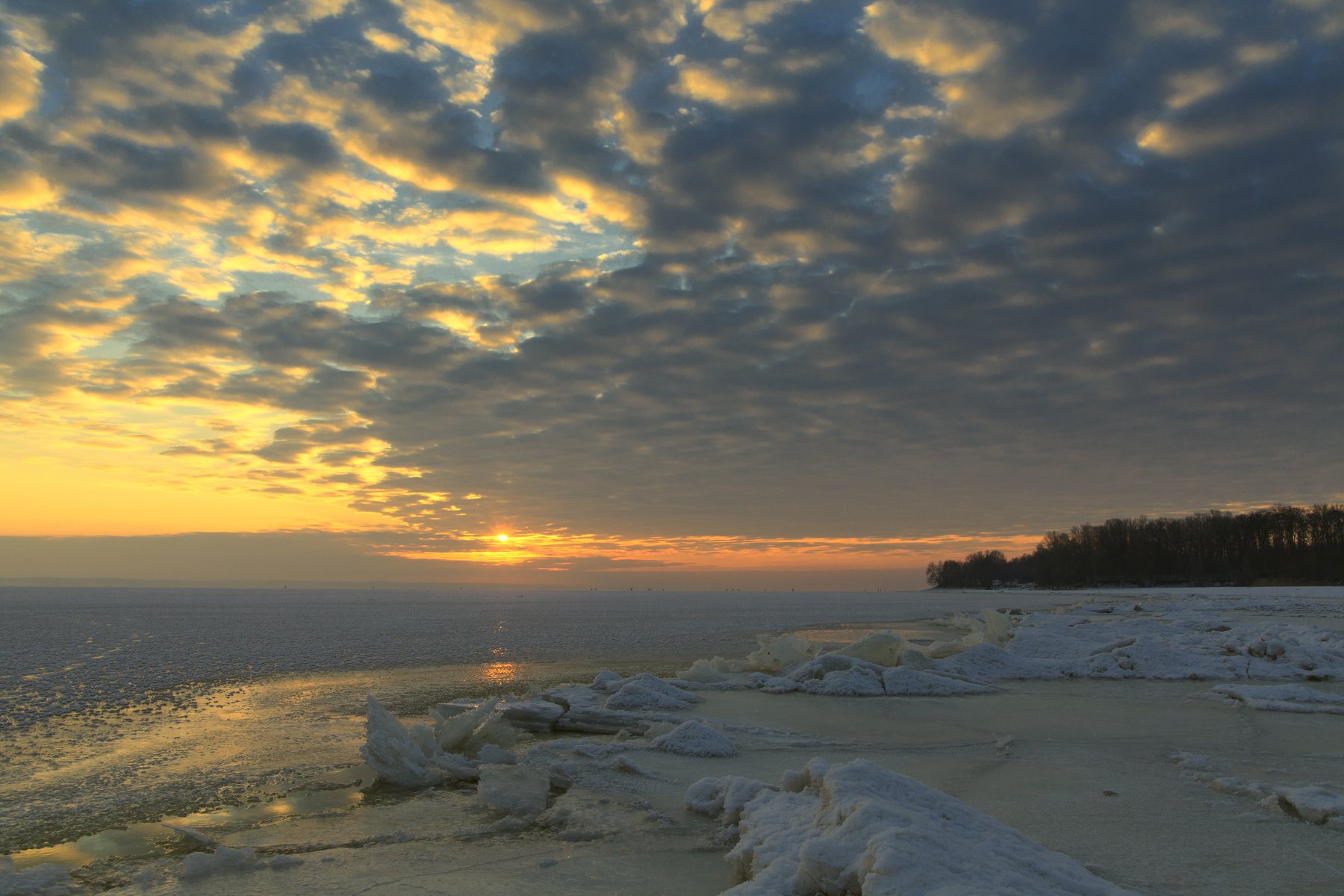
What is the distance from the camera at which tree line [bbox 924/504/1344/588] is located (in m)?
74.4

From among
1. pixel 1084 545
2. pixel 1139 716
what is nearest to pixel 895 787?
pixel 1139 716

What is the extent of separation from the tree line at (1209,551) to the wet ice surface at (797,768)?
80.0 metres

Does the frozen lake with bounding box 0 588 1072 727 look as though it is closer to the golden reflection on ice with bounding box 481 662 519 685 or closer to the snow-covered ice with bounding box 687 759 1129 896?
the golden reflection on ice with bounding box 481 662 519 685

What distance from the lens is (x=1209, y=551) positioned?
277ft

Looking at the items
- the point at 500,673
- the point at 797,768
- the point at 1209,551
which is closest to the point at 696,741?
the point at 797,768

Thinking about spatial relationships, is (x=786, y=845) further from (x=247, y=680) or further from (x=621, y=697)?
(x=247, y=680)

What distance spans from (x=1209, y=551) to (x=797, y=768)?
9722 centimetres

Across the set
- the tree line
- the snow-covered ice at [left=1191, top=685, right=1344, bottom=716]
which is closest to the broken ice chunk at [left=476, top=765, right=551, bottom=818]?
the snow-covered ice at [left=1191, top=685, right=1344, bottom=716]

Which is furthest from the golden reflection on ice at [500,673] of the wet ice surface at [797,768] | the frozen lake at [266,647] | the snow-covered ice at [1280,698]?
the snow-covered ice at [1280,698]

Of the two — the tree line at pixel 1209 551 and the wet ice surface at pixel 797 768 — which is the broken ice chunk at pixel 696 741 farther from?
the tree line at pixel 1209 551

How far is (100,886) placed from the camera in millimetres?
4883

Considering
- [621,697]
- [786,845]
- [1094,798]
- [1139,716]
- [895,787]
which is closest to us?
[786,845]

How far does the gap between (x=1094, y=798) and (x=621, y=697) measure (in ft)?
22.0

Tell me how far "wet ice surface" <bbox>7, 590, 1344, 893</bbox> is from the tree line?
263 ft
